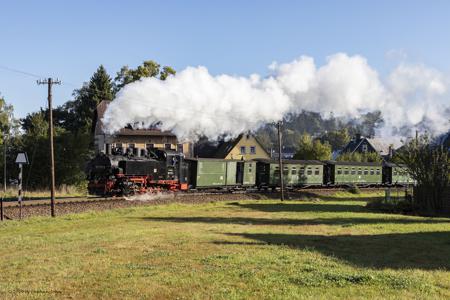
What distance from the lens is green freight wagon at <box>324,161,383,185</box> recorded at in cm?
4719

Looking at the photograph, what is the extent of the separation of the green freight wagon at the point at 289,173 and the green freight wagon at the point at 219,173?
835 mm

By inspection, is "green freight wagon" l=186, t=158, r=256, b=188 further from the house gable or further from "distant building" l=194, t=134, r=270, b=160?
"distant building" l=194, t=134, r=270, b=160

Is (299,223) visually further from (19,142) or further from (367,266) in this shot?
(19,142)

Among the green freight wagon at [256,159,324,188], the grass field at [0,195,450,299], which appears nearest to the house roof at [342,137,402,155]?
the green freight wagon at [256,159,324,188]

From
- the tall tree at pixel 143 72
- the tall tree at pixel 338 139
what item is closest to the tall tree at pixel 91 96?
the tall tree at pixel 143 72

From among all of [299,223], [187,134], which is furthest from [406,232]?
[187,134]

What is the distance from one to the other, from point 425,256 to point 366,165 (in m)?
39.5

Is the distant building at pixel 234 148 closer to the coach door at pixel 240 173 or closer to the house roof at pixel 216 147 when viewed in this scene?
the house roof at pixel 216 147

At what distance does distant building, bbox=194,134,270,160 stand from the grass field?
1729 inches

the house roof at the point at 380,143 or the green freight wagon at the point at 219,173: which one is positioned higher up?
the house roof at the point at 380,143

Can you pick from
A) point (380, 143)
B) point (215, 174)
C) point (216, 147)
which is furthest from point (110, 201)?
point (380, 143)

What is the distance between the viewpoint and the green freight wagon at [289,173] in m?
41.7

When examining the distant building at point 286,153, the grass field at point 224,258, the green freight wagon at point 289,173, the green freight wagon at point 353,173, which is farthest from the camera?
the distant building at point 286,153

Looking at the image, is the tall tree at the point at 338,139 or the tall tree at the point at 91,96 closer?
the tall tree at the point at 91,96
